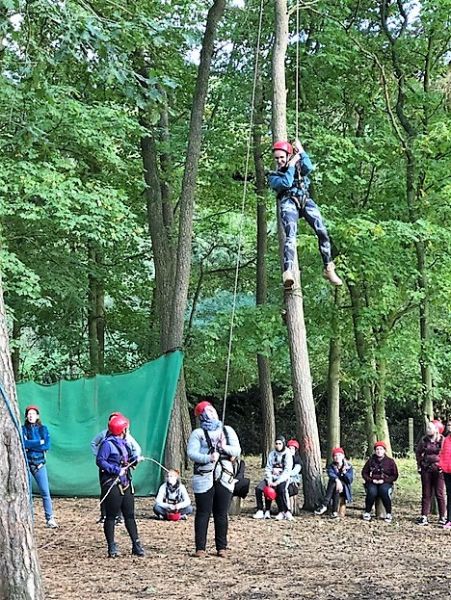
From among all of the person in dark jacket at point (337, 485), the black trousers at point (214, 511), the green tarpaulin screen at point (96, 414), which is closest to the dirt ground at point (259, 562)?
the black trousers at point (214, 511)

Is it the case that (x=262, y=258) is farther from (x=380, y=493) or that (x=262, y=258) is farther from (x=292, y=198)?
(x=292, y=198)

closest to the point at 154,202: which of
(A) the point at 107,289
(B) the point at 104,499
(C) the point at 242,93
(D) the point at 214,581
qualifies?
(C) the point at 242,93

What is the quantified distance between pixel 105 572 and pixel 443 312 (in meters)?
8.55

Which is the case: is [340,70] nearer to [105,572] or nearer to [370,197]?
[370,197]

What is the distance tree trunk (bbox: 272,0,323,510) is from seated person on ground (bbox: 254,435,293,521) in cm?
48

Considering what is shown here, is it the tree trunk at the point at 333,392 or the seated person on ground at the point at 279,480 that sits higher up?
the tree trunk at the point at 333,392

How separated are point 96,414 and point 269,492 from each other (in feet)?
9.65

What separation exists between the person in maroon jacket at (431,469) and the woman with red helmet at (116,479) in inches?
155

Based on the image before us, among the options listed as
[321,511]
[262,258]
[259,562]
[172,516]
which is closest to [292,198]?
[259,562]

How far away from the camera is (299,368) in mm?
10531

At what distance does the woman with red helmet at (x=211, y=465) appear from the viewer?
701cm

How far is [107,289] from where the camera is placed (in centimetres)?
1773

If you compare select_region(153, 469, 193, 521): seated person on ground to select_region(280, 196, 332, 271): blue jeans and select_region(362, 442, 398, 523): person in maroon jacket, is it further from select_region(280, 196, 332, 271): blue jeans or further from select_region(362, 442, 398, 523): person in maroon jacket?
select_region(280, 196, 332, 271): blue jeans

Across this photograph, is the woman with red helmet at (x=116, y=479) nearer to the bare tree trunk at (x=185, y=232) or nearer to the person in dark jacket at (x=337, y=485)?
the person in dark jacket at (x=337, y=485)
